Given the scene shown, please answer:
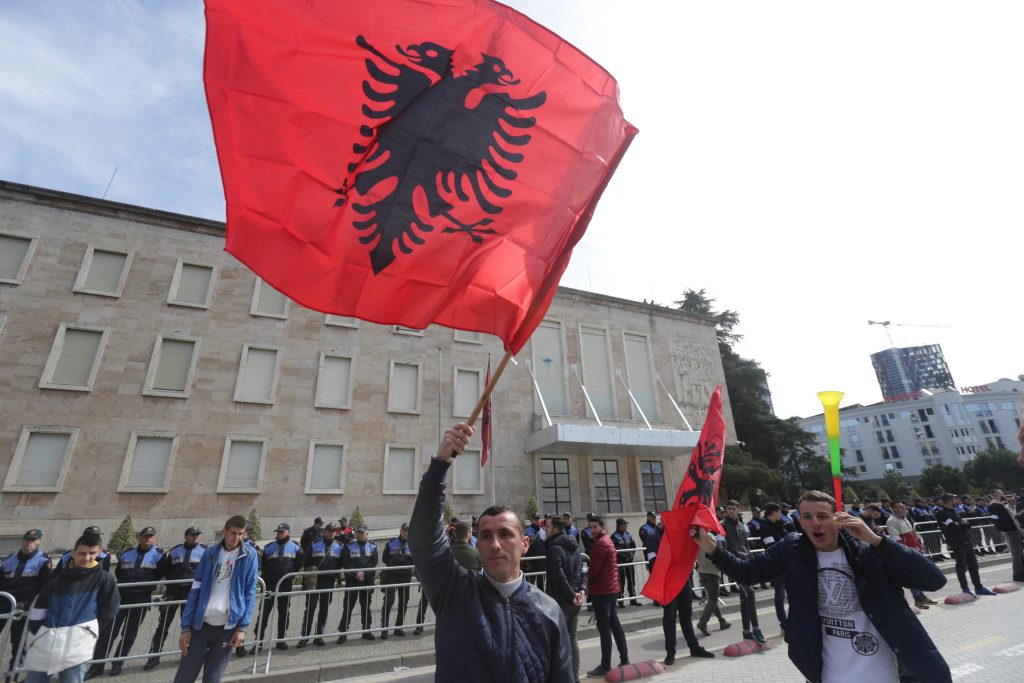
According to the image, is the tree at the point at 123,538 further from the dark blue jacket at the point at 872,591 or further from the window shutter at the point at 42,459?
the dark blue jacket at the point at 872,591

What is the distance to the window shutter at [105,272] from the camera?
1789 cm

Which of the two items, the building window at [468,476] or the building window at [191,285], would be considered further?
the building window at [468,476]

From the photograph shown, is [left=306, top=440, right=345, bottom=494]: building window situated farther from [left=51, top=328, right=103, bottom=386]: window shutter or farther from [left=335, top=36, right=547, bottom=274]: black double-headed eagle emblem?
[left=335, top=36, right=547, bottom=274]: black double-headed eagle emblem

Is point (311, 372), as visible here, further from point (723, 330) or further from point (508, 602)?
point (723, 330)

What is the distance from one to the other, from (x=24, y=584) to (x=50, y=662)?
363 centimetres

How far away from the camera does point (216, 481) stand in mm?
16641

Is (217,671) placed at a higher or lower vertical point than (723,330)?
lower

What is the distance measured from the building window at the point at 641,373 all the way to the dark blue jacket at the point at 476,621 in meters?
23.4

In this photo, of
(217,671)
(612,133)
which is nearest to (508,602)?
(612,133)

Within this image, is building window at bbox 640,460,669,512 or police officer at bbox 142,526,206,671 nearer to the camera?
police officer at bbox 142,526,206,671

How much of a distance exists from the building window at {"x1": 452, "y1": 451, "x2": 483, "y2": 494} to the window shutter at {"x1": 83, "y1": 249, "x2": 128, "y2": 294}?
14.1 m

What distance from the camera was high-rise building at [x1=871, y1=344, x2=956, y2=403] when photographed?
12912 cm

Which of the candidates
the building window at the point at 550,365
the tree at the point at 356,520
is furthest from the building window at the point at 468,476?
the building window at the point at 550,365

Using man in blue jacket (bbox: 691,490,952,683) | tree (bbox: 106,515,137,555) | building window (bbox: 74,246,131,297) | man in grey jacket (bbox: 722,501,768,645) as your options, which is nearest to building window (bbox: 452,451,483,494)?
tree (bbox: 106,515,137,555)
